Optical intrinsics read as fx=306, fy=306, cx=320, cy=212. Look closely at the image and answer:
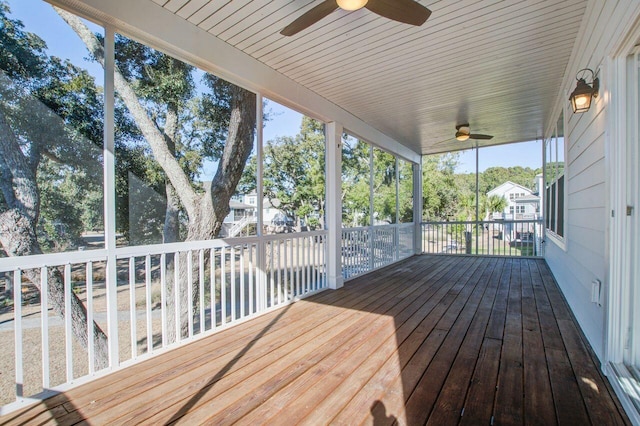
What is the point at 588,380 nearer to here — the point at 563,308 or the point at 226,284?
the point at 563,308

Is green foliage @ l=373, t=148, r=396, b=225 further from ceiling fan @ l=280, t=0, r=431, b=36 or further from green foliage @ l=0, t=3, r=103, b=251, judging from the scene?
green foliage @ l=0, t=3, r=103, b=251

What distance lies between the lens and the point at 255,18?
2.44 m

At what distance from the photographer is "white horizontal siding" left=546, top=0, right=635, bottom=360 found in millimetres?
2014

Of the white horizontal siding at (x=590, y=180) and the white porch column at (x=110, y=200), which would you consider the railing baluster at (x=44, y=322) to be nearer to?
the white porch column at (x=110, y=200)

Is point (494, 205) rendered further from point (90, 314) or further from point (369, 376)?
point (90, 314)

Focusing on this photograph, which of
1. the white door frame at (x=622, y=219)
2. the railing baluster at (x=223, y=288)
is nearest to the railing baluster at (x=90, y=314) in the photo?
the railing baluster at (x=223, y=288)

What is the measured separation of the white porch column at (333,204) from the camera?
4281mm

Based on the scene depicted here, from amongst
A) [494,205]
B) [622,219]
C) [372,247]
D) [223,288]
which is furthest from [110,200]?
[494,205]

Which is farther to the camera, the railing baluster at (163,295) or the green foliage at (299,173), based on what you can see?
the green foliage at (299,173)

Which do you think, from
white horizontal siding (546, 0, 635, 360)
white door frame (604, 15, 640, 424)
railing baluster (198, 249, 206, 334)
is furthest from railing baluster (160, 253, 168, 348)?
white horizontal siding (546, 0, 635, 360)

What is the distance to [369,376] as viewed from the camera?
1.93 meters

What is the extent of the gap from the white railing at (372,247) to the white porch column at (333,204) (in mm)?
393

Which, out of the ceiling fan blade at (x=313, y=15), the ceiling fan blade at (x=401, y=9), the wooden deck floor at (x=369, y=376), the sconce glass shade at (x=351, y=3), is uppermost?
the ceiling fan blade at (x=313, y=15)

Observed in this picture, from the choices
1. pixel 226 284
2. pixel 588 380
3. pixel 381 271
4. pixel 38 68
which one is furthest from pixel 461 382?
pixel 381 271
